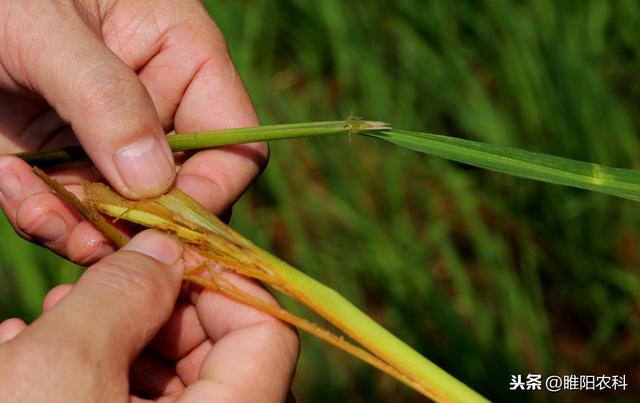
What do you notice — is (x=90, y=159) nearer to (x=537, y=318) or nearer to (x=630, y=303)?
(x=537, y=318)

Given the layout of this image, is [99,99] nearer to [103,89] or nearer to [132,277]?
[103,89]

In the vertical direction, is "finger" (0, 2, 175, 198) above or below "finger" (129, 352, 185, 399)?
above

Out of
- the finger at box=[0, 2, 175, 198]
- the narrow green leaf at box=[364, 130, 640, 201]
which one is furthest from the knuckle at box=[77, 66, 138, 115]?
the narrow green leaf at box=[364, 130, 640, 201]

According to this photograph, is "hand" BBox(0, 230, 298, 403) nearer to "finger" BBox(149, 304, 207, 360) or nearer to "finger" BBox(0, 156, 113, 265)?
"finger" BBox(149, 304, 207, 360)

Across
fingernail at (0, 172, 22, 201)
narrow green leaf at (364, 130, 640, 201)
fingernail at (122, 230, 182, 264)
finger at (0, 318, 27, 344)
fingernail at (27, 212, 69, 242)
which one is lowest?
finger at (0, 318, 27, 344)

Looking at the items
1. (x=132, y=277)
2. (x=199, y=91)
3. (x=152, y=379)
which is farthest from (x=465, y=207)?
(x=132, y=277)

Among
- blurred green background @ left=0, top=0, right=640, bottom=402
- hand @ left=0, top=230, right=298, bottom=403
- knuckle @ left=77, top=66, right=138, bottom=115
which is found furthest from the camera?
blurred green background @ left=0, top=0, right=640, bottom=402
